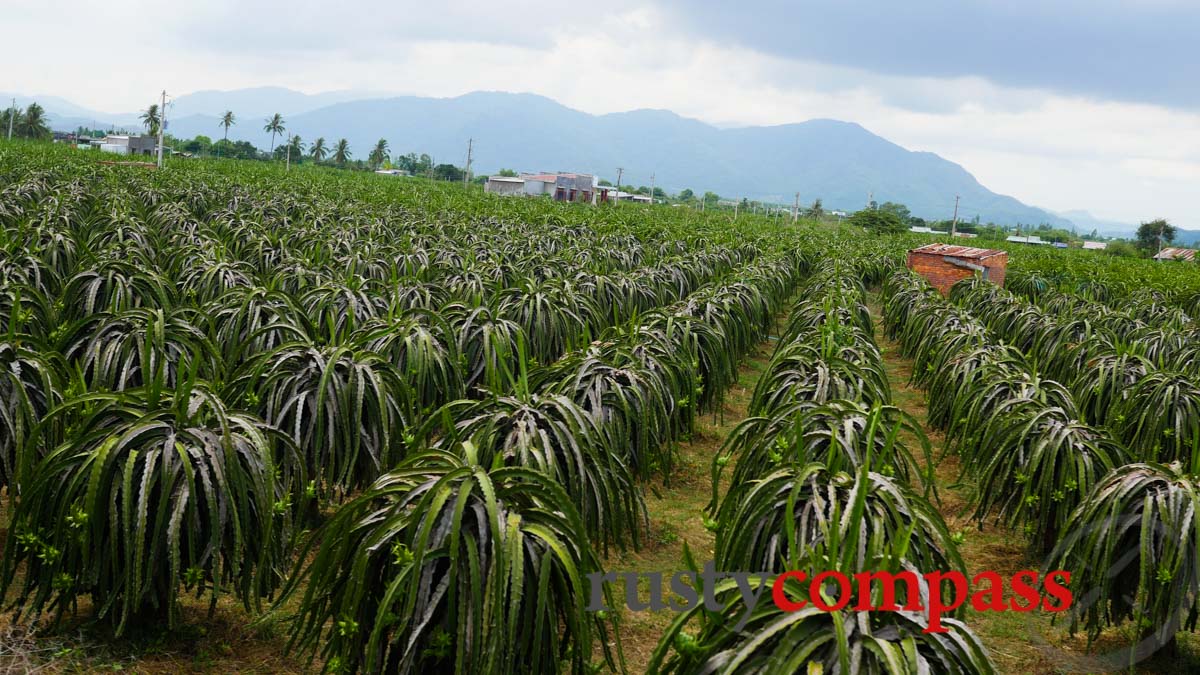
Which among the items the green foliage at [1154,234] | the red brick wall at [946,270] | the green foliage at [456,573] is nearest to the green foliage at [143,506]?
the green foliage at [456,573]

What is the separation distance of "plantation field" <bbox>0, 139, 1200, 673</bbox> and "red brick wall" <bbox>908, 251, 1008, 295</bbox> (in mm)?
9891

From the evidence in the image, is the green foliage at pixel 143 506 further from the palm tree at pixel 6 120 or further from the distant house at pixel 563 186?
the palm tree at pixel 6 120

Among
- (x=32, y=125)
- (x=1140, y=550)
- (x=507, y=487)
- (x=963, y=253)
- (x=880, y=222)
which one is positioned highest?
(x=32, y=125)

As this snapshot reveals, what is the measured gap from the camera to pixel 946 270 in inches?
707

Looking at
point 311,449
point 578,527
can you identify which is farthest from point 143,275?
point 578,527

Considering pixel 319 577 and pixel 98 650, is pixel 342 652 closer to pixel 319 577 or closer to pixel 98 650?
pixel 319 577

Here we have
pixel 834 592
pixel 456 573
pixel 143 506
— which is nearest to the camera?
pixel 834 592

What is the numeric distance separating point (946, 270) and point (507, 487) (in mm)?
17067

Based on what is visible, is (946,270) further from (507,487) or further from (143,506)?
(143,506)

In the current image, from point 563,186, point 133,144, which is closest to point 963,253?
point 563,186

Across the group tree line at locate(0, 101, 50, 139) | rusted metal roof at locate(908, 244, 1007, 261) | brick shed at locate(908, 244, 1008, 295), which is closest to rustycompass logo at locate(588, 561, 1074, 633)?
brick shed at locate(908, 244, 1008, 295)

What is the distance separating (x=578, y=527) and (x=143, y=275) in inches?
181

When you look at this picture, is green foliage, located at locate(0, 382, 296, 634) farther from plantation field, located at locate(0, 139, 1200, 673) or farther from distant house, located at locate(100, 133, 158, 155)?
distant house, located at locate(100, 133, 158, 155)

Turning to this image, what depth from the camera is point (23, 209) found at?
1144cm
